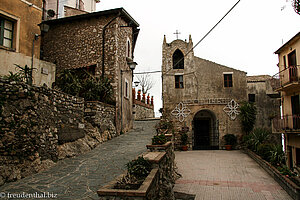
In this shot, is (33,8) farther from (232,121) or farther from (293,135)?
(293,135)

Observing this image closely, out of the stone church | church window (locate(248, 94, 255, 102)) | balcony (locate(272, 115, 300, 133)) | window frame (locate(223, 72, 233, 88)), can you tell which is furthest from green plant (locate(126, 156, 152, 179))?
church window (locate(248, 94, 255, 102))

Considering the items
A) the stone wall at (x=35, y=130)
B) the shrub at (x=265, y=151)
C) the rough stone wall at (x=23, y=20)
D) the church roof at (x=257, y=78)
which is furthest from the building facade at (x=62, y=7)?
the shrub at (x=265, y=151)

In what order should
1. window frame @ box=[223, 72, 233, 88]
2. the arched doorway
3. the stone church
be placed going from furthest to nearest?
the arched doorway < window frame @ box=[223, 72, 233, 88] < the stone church

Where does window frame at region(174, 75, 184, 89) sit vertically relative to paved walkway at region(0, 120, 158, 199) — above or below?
above

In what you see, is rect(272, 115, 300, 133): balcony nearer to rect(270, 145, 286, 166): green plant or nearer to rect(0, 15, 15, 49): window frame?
rect(270, 145, 286, 166): green plant

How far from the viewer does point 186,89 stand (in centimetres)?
1758

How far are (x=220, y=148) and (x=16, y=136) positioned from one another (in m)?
14.6

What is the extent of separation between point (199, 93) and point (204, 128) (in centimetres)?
332

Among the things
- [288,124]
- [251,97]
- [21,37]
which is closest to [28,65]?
[21,37]

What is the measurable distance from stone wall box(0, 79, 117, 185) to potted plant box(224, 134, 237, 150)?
11031 mm

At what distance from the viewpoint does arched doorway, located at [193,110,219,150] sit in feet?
59.0

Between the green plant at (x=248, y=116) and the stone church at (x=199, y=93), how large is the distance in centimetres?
47

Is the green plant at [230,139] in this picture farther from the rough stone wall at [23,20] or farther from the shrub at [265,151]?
the rough stone wall at [23,20]

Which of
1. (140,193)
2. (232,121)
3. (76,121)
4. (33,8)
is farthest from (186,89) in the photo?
(140,193)
